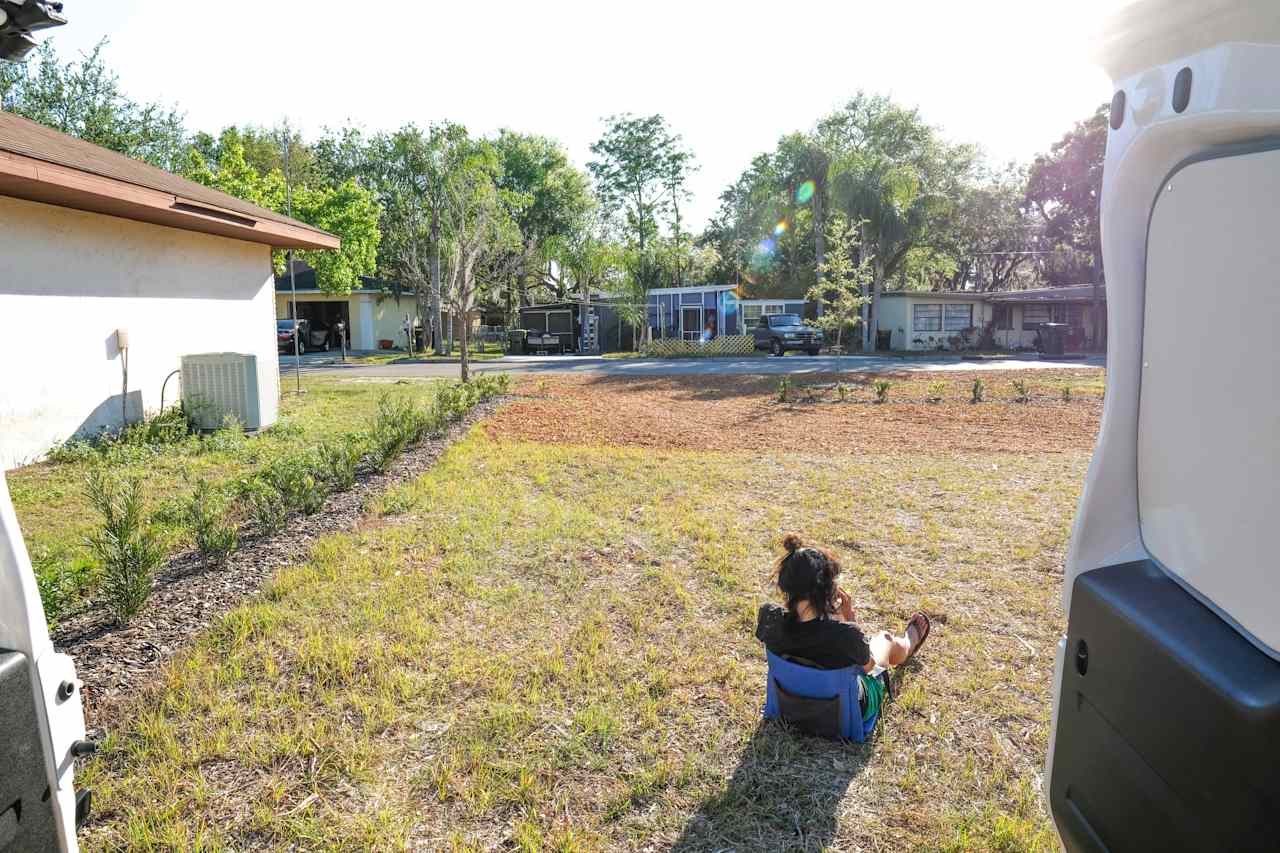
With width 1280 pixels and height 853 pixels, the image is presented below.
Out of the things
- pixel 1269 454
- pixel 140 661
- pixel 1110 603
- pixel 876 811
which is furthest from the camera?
pixel 140 661

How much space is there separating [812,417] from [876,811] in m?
9.21

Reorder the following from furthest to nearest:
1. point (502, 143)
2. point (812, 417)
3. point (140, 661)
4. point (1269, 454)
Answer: point (502, 143) → point (812, 417) → point (140, 661) → point (1269, 454)

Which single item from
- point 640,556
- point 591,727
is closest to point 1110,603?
point 591,727

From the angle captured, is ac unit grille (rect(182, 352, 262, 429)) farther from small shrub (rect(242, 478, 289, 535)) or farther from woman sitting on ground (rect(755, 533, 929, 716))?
woman sitting on ground (rect(755, 533, 929, 716))

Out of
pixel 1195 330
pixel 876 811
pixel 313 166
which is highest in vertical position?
pixel 313 166

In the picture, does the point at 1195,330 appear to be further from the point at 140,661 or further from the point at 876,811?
the point at 140,661

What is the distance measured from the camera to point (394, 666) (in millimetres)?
3311

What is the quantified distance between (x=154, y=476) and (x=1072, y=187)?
4239 centimetres

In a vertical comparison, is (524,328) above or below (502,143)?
below

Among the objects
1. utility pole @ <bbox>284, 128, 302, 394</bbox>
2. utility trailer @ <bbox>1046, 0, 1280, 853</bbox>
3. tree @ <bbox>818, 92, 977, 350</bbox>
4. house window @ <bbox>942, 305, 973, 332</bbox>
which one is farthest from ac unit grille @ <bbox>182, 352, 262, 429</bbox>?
house window @ <bbox>942, 305, 973, 332</bbox>

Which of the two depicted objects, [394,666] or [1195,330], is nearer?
[1195,330]

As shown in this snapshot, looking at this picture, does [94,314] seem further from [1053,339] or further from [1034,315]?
[1034,315]

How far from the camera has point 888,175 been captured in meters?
28.2

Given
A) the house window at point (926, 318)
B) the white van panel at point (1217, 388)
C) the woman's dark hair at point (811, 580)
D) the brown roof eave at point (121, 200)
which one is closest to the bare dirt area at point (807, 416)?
the brown roof eave at point (121, 200)
